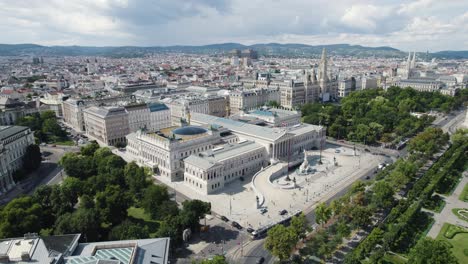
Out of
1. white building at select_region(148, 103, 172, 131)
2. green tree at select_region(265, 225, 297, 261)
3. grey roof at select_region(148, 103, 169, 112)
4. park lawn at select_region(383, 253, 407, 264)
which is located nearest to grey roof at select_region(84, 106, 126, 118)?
white building at select_region(148, 103, 172, 131)

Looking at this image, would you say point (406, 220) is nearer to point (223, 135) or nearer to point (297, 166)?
point (297, 166)

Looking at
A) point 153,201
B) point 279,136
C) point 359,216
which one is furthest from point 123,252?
point 279,136

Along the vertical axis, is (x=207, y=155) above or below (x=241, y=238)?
above

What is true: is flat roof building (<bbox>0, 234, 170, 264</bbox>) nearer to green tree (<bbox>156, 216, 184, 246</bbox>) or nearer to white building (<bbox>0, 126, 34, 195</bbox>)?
green tree (<bbox>156, 216, 184, 246</bbox>)

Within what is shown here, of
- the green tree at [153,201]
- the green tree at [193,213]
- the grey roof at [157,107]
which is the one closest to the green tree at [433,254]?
the green tree at [193,213]

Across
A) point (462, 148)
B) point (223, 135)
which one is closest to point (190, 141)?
point (223, 135)

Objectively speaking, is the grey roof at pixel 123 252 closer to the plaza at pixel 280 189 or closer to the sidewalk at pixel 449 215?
the plaza at pixel 280 189
